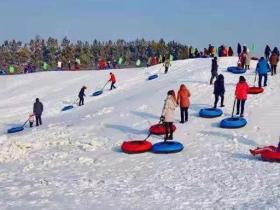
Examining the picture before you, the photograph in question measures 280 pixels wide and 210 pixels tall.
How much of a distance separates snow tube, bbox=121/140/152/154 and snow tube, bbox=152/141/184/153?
0.27 meters

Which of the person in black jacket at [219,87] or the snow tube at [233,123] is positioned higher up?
the person in black jacket at [219,87]

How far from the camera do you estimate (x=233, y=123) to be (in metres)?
20.7

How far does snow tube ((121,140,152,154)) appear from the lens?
18.5m

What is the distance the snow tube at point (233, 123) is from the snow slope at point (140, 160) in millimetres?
295

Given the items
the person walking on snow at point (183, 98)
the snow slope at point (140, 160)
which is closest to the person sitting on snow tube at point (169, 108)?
the snow slope at point (140, 160)

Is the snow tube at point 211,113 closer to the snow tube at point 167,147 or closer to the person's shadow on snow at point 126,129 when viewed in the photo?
the person's shadow on snow at point 126,129

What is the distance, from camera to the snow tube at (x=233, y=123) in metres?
20.7

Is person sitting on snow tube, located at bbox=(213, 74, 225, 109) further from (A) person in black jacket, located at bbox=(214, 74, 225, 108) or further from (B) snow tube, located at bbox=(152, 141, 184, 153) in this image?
(B) snow tube, located at bbox=(152, 141, 184, 153)

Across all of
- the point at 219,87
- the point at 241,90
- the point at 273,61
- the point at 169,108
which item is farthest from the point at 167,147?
the point at 273,61

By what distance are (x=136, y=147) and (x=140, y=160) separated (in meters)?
1.00

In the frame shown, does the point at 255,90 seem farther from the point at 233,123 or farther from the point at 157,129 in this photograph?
the point at 157,129

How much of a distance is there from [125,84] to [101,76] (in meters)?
6.71

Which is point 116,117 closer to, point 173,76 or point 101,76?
point 173,76

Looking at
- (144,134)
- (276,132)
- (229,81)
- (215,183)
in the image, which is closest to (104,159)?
(144,134)
